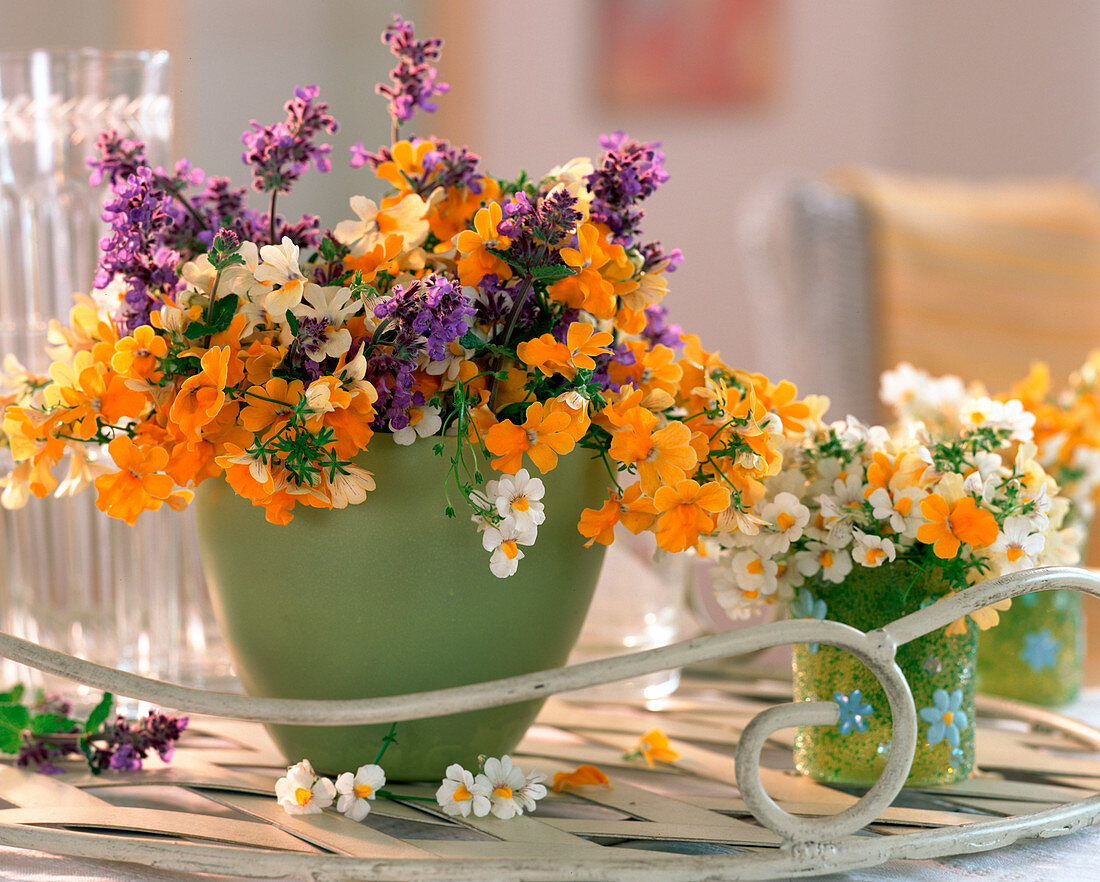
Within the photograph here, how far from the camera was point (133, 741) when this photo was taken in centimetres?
70

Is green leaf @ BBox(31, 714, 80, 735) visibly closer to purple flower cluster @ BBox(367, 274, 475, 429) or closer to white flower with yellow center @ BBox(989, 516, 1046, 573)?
purple flower cluster @ BBox(367, 274, 475, 429)

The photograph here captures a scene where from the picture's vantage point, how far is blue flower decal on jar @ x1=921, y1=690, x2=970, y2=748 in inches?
26.0

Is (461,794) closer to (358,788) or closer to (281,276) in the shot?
(358,788)

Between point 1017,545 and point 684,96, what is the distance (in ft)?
11.8

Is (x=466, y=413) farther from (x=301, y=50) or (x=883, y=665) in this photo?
(x=301, y=50)

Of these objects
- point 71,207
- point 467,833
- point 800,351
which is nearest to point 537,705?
point 467,833

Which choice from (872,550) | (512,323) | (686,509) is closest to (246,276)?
(512,323)

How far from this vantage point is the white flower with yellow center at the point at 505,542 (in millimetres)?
549

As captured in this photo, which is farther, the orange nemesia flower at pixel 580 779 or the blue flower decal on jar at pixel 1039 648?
the blue flower decal on jar at pixel 1039 648

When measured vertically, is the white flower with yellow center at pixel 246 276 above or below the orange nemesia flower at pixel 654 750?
above

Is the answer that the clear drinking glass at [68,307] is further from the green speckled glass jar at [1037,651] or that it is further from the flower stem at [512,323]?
the green speckled glass jar at [1037,651]

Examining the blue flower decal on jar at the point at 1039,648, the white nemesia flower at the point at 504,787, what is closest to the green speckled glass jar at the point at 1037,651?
the blue flower decal on jar at the point at 1039,648

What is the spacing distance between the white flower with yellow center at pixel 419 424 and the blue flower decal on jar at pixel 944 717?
0.31 m

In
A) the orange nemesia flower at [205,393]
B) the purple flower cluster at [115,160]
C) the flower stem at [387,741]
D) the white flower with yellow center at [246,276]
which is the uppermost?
the purple flower cluster at [115,160]
